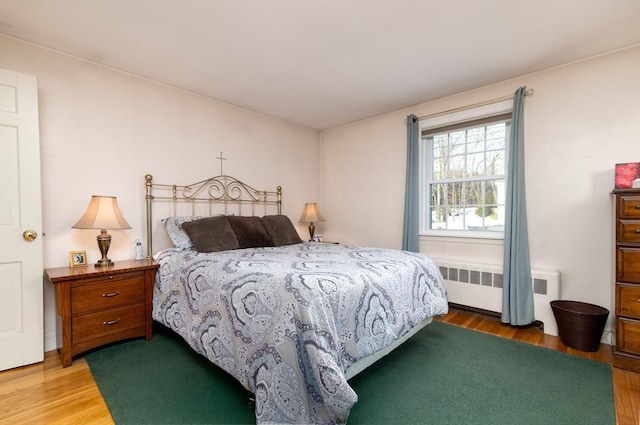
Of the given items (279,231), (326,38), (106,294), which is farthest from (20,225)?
(326,38)

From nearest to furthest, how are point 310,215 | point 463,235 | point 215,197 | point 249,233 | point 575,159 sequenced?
point 575,159 → point 249,233 → point 463,235 → point 215,197 → point 310,215

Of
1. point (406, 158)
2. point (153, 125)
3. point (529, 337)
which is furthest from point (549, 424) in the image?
point (153, 125)

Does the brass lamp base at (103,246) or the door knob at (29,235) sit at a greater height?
the door knob at (29,235)

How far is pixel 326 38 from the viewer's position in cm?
226

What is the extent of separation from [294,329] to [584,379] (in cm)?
204

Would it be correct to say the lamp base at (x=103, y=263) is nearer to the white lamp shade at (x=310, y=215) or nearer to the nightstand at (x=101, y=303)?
the nightstand at (x=101, y=303)

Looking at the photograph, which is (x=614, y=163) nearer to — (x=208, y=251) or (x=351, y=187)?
(x=351, y=187)

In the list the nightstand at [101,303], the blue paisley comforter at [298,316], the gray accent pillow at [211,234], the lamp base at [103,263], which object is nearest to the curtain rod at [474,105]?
the blue paisley comforter at [298,316]

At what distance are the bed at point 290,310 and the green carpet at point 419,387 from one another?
0.21 meters

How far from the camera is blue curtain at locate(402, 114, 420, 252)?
142 inches

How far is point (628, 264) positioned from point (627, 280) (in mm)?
114

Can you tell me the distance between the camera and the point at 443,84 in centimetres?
308

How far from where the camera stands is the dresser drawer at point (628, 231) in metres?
2.05

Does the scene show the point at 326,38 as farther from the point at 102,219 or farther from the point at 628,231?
the point at 628,231
